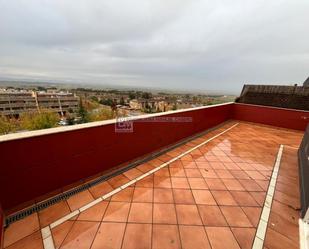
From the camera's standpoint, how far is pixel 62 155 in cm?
186

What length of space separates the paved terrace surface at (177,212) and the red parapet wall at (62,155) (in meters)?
0.30

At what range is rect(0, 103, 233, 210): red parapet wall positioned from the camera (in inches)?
59.2

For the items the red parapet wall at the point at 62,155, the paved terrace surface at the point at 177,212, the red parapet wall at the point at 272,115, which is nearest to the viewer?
the paved terrace surface at the point at 177,212

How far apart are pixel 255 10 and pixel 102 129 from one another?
607 centimetres

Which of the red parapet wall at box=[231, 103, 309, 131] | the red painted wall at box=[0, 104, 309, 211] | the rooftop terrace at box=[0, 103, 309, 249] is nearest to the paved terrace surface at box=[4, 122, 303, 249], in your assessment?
the rooftop terrace at box=[0, 103, 309, 249]

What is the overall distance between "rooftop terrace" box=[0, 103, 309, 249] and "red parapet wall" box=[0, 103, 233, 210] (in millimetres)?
11

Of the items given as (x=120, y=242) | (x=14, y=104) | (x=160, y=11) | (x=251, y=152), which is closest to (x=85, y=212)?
(x=120, y=242)

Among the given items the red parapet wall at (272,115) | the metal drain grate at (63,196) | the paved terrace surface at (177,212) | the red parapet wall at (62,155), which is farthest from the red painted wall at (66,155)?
the red parapet wall at (272,115)

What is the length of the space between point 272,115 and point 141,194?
6735 mm

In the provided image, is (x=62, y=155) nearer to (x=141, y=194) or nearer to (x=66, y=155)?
(x=66, y=155)

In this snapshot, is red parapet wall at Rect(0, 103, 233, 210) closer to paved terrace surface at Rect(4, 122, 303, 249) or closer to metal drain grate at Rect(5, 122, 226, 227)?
metal drain grate at Rect(5, 122, 226, 227)

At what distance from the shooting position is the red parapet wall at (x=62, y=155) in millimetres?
1503

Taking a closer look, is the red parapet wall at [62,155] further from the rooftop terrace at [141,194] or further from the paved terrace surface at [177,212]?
the paved terrace surface at [177,212]

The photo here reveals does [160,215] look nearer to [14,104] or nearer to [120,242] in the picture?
[120,242]
